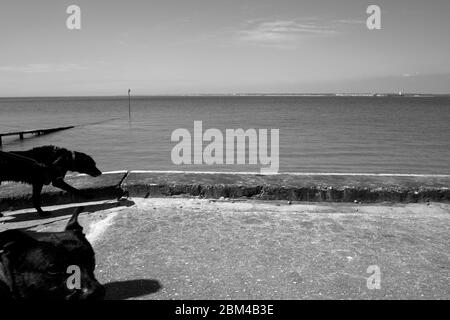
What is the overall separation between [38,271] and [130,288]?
1.06m

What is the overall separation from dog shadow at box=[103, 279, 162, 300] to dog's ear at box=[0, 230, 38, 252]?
3.36 feet

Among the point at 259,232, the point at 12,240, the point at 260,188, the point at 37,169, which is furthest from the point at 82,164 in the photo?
the point at 12,240

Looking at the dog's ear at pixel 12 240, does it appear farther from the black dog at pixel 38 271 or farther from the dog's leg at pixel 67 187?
the dog's leg at pixel 67 187

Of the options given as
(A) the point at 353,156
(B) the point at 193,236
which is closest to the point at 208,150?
(A) the point at 353,156

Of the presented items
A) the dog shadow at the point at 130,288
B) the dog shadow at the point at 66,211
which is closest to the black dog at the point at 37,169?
the dog shadow at the point at 66,211

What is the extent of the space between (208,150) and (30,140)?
62.5 feet

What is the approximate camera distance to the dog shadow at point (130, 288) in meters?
3.05

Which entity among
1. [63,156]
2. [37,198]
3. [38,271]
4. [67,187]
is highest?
[63,156]

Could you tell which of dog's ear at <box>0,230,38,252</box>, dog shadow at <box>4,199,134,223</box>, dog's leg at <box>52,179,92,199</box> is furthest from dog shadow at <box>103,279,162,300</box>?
dog's leg at <box>52,179,92,199</box>

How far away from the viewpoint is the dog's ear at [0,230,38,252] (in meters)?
2.20

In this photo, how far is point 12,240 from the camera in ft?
7.27

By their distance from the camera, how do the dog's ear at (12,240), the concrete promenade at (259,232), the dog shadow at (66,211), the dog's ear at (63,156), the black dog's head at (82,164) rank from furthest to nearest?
the black dog's head at (82,164)
the dog's ear at (63,156)
the dog shadow at (66,211)
the concrete promenade at (259,232)
the dog's ear at (12,240)

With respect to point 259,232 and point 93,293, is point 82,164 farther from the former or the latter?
point 93,293
